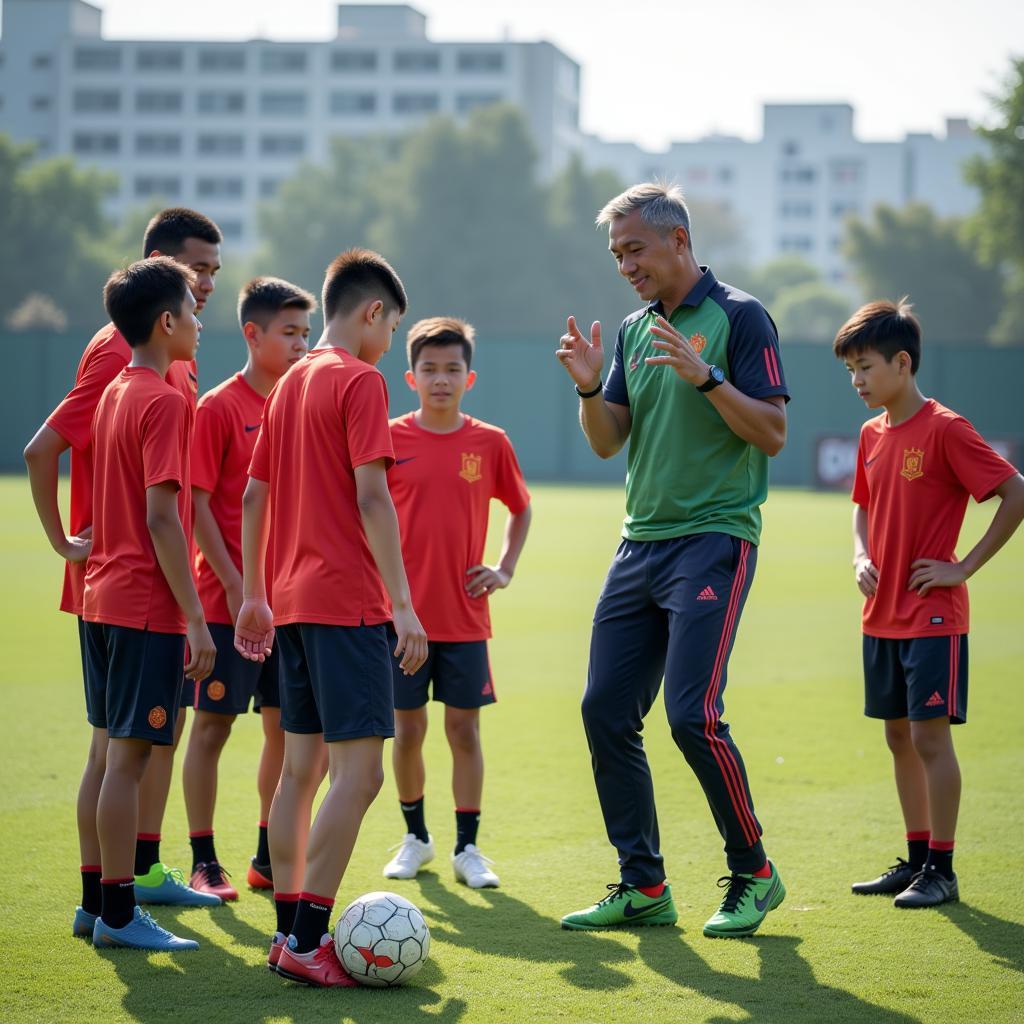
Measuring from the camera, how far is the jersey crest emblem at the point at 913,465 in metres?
5.65

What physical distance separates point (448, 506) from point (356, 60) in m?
121

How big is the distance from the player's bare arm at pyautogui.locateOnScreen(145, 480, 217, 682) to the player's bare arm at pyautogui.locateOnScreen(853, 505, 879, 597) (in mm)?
2476

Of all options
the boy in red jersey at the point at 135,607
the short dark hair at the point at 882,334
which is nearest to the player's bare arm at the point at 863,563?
the short dark hair at the point at 882,334

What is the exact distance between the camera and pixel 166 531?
464 centimetres

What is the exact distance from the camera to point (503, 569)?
6.24 meters

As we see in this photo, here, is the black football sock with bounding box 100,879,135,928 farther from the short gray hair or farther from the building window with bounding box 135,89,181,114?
the building window with bounding box 135,89,181,114

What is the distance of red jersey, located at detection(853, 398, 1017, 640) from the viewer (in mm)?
5578

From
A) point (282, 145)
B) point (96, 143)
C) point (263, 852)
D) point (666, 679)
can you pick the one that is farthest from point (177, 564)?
point (96, 143)

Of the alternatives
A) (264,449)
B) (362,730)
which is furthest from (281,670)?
(264,449)

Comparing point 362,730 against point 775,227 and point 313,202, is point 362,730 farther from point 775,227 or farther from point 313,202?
point 775,227

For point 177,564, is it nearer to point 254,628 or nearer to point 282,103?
point 254,628

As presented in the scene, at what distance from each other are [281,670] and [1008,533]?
110 inches

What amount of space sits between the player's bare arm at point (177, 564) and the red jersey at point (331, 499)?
28cm

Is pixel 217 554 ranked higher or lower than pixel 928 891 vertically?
higher
